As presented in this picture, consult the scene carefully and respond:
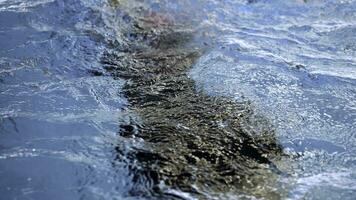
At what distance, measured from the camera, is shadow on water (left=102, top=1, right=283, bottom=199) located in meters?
3.30

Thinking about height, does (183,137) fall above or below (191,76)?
below

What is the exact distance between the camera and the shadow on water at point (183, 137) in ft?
10.8

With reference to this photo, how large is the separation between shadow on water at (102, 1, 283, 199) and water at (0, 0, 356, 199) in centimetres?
13

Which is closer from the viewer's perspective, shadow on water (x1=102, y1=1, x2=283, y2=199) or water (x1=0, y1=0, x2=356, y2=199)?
shadow on water (x1=102, y1=1, x2=283, y2=199)

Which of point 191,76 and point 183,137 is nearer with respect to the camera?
point 183,137

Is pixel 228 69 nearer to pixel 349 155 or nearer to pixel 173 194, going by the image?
pixel 349 155

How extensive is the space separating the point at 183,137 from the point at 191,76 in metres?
1.45

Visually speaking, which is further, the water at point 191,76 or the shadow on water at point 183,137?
the water at point 191,76

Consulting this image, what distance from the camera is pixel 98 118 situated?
418 centimetres

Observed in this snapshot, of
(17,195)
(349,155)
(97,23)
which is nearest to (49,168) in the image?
(17,195)

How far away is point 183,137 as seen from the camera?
3920 millimetres

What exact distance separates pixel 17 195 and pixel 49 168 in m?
0.38

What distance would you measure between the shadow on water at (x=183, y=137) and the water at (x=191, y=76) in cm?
13

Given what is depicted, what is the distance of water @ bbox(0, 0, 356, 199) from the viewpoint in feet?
11.2
